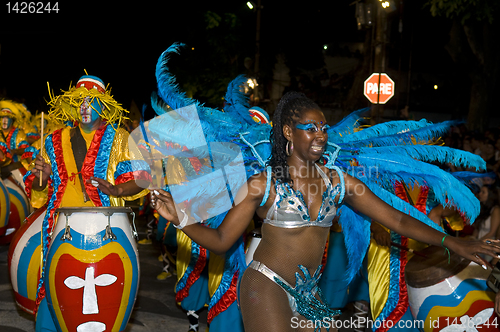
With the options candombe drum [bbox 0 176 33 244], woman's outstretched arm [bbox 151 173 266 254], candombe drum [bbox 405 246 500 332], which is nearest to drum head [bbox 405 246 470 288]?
candombe drum [bbox 405 246 500 332]

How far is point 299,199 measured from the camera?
2658mm

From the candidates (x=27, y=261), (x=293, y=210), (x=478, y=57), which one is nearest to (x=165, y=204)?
(x=293, y=210)

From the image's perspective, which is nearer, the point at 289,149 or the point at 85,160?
the point at 289,149

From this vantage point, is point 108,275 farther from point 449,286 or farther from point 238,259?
point 449,286

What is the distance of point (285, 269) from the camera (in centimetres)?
262

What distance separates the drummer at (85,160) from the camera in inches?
154

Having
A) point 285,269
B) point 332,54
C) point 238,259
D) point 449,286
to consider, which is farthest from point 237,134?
point 332,54

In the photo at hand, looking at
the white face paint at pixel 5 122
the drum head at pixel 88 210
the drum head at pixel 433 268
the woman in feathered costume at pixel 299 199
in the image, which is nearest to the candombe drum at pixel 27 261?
the drum head at pixel 88 210

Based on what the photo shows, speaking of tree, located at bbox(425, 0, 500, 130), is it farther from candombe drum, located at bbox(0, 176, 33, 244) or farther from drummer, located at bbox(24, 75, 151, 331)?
drummer, located at bbox(24, 75, 151, 331)

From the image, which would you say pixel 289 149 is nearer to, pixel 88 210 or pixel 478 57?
pixel 88 210

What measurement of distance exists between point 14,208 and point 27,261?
3.63 meters

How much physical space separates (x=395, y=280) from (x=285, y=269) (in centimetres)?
214

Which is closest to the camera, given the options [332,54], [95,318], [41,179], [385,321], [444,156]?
[444,156]

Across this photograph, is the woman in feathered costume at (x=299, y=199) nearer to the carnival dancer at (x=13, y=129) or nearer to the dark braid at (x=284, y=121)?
the dark braid at (x=284, y=121)
